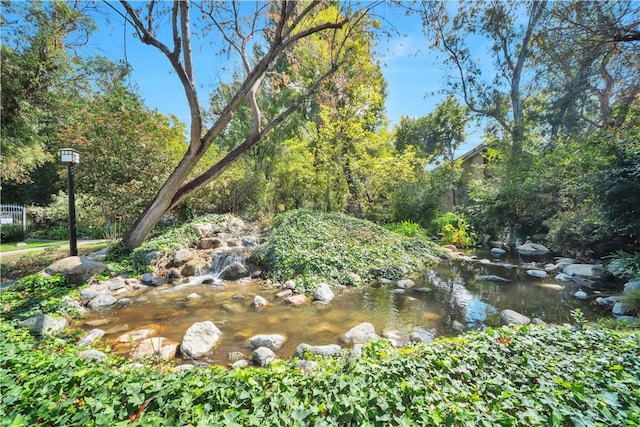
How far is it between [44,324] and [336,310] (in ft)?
14.6

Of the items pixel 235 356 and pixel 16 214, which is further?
pixel 16 214

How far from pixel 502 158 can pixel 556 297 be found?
1078 centimetres

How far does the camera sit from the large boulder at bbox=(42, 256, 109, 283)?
224 inches

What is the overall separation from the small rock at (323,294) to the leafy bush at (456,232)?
830 cm

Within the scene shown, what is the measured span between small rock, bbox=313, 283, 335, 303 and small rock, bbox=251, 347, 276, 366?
7.36ft

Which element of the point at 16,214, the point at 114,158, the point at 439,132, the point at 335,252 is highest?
the point at 439,132

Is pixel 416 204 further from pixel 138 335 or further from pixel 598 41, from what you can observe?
pixel 138 335

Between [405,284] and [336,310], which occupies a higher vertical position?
[405,284]

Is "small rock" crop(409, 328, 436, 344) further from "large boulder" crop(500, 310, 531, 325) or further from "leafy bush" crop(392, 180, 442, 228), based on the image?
"leafy bush" crop(392, 180, 442, 228)

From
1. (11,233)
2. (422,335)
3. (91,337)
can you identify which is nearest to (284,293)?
(422,335)

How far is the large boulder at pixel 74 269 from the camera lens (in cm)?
568

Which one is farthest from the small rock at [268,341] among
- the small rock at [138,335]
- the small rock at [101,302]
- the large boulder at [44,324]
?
the small rock at [101,302]

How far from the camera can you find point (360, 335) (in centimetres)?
417

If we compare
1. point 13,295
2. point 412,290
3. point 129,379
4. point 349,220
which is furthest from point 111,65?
point 412,290
